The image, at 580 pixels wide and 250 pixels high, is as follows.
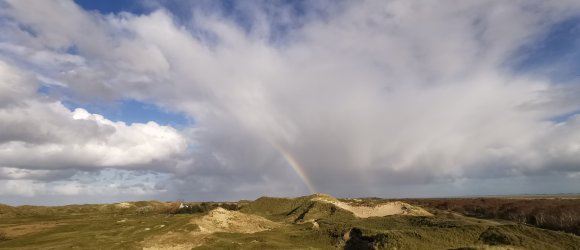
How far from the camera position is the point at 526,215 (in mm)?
78312

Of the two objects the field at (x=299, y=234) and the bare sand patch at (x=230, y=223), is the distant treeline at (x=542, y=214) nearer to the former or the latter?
the field at (x=299, y=234)

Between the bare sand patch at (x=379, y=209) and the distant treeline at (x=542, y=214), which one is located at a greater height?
the bare sand patch at (x=379, y=209)

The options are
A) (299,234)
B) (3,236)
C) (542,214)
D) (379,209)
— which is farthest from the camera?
(379,209)

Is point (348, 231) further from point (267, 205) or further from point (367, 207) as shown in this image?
point (267, 205)

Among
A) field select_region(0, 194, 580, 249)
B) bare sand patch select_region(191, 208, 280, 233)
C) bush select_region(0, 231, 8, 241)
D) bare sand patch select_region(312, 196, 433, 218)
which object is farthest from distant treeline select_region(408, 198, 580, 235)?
bush select_region(0, 231, 8, 241)

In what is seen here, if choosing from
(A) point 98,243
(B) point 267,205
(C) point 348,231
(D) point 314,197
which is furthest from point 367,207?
(A) point 98,243

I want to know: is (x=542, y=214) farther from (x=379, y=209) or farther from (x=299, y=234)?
(x=299, y=234)

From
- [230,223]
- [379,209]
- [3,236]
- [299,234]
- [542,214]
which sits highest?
[379,209]

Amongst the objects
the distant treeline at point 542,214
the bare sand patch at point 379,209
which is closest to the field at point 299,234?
the distant treeline at point 542,214

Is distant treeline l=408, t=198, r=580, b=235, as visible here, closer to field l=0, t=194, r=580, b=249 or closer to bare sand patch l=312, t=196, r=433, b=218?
field l=0, t=194, r=580, b=249

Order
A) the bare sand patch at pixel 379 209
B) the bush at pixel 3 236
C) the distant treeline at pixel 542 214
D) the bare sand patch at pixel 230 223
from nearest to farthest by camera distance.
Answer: the bare sand patch at pixel 230 223 → the bush at pixel 3 236 → the distant treeline at pixel 542 214 → the bare sand patch at pixel 379 209

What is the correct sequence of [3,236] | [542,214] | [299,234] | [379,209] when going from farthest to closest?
[379,209] → [542,214] → [3,236] → [299,234]

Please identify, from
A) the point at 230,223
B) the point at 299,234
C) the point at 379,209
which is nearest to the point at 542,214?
the point at 379,209

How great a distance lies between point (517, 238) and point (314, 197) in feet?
199
